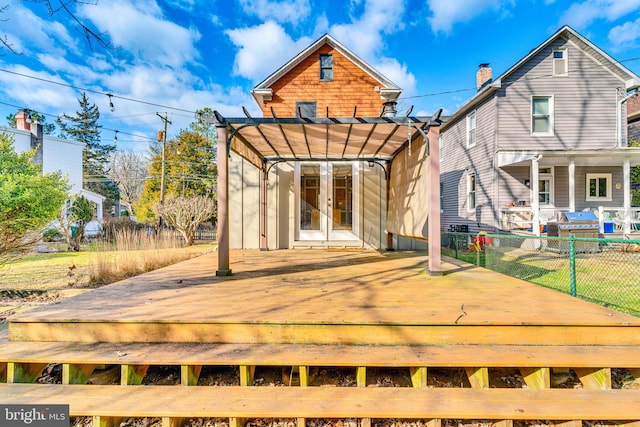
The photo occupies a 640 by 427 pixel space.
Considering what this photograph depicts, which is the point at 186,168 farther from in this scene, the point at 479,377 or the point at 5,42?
the point at 479,377

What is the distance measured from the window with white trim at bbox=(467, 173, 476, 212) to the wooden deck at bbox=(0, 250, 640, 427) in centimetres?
909

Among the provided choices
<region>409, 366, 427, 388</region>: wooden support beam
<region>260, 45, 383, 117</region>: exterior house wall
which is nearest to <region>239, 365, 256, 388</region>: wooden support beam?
<region>409, 366, 427, 388</region>: wooden support beam

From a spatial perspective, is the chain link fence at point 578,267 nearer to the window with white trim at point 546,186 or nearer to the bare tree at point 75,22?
the window with white trim at point 546,186

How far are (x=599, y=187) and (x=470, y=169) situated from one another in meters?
4.08

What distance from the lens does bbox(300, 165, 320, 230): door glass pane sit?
7113 millimetres

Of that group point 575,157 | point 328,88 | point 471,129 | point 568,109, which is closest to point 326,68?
point 328,88

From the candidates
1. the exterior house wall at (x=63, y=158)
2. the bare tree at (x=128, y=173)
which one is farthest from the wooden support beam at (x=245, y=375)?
the bare tree at (x=128, y=173)

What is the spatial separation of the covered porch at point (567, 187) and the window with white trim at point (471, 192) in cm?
150

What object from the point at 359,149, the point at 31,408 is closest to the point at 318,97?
the point at 359,149

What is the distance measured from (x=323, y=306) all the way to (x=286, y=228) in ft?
16.0

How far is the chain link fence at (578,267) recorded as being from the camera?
160 inches

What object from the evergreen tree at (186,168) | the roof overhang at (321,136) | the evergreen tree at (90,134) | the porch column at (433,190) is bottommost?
the porch column at (433,190)

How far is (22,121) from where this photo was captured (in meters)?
14.1

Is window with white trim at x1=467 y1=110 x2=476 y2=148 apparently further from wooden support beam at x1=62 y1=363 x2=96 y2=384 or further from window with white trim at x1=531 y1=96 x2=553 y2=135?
wooden support beam at x1=62 y1=363 x2=96 y2=384
